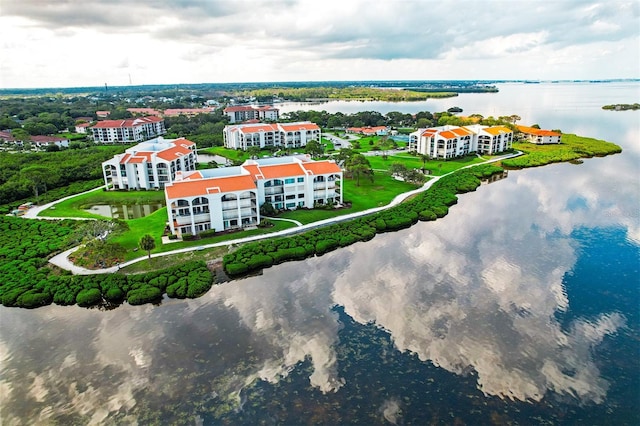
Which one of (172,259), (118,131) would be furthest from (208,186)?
(118,131)

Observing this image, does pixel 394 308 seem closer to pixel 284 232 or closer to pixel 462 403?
pixel 462 403

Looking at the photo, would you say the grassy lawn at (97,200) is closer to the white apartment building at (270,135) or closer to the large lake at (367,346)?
the large lake at (367,346)

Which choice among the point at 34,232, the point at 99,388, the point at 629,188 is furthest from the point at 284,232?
the point at 629,188

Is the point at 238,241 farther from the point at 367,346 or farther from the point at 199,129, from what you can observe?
the point at 199,129

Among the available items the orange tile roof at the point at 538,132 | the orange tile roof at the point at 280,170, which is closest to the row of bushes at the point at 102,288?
the orange tile roof at the point at 280,170

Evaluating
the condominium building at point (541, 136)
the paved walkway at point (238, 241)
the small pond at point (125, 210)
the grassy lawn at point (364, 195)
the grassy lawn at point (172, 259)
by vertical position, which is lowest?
the small pond at point (125, 210)

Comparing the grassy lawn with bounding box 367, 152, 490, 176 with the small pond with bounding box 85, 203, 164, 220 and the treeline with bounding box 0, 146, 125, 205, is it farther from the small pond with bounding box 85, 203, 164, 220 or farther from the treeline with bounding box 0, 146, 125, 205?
the treeline with bounding box 0, 146, 125, 205
